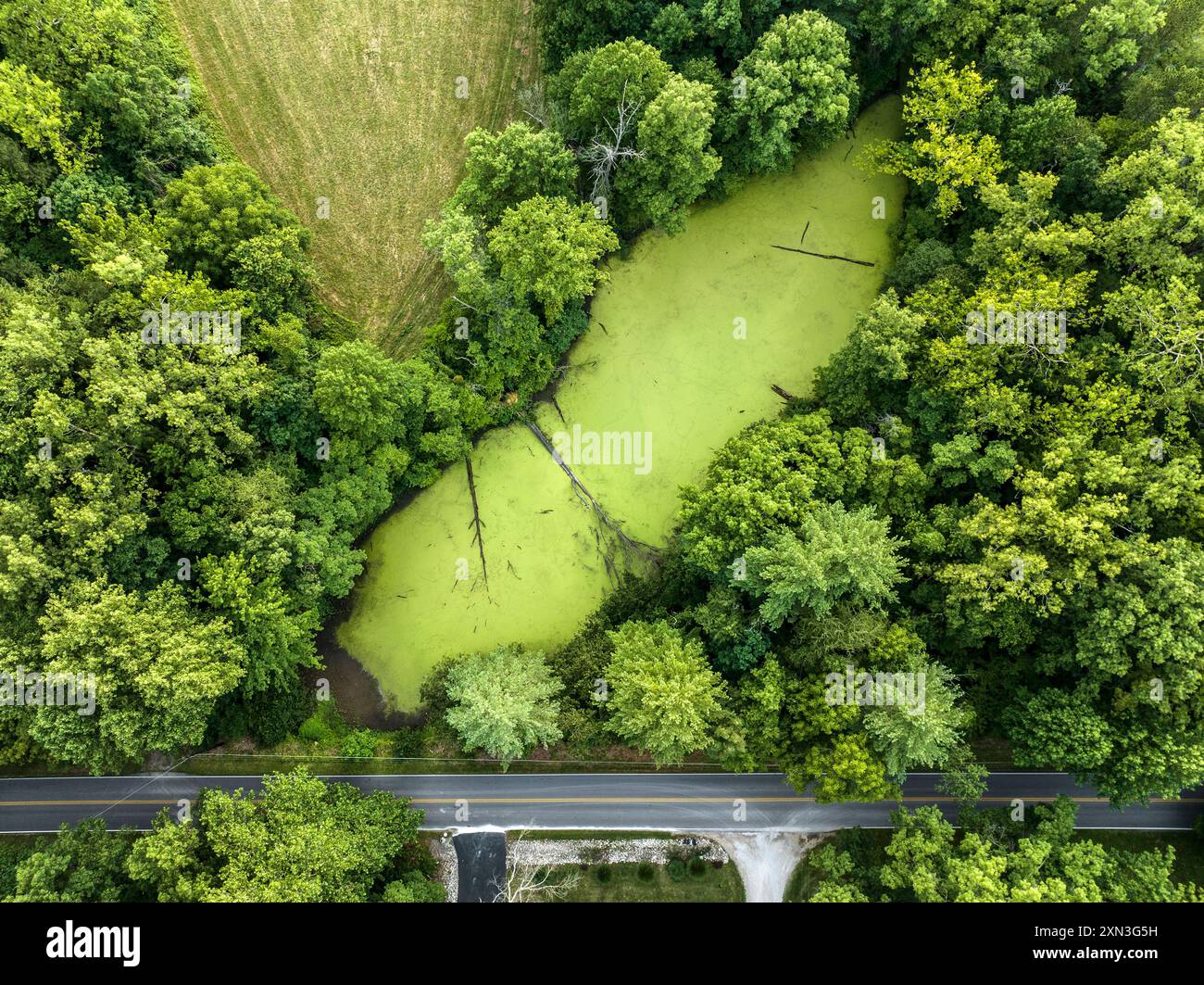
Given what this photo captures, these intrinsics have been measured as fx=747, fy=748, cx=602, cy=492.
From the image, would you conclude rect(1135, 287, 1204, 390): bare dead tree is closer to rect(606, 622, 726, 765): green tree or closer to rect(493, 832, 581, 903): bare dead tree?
rect(606, 622, 726, 765): green tree

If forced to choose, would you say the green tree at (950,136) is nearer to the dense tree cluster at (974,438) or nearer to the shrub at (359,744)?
the dense tree cluster at (974,438)

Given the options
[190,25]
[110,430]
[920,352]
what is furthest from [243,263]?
[920,352]

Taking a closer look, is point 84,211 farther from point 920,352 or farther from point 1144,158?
point 1144,158

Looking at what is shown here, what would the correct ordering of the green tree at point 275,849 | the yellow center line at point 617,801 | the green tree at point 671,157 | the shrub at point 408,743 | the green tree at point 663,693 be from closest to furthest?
the green tree at point 275,849 → the green tree at point 663,693 → the green tree at point 671,157 → the yellow center line at point 617,801 → the shrub at point 408,743

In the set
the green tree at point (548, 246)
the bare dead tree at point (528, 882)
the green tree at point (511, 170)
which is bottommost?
the bare dead tree at point (528, 882)

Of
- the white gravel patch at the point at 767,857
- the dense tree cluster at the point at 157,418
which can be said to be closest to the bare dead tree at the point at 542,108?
the dense tree cluster at the point at 157,418

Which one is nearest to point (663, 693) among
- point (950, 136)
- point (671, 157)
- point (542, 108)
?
point (671, 157)
